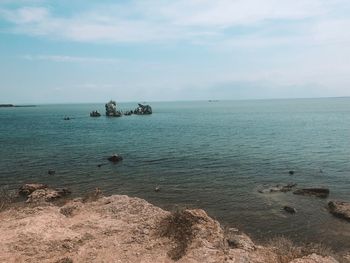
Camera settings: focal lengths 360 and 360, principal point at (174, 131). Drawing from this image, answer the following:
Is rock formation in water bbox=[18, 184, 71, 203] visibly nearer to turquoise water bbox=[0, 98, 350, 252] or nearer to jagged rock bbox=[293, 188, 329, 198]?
turquoise water bbox=[0, 98, 350, 252]

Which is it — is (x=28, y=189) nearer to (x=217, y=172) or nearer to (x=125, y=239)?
(x=125, y=239)

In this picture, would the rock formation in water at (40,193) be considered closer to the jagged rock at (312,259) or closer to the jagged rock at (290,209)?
the jagged rock at (290,209)

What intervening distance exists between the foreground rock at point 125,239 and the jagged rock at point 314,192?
19.2 metres

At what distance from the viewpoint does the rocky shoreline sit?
20.5 meters

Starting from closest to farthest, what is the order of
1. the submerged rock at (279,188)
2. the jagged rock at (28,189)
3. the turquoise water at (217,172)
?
the turquoise water at (217,172) → the jagged rock at (28,189) → the submerged rock at (279,188)

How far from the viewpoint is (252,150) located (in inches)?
2827

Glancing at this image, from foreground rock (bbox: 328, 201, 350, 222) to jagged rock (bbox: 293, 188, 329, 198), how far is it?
12.3 ft

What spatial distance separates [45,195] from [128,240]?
2048 cm

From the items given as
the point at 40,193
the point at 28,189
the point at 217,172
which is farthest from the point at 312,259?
the point at 28,189

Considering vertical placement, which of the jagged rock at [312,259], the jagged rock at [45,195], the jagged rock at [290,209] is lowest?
the jagged rock at [290,209]

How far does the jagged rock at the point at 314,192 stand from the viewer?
4166 cm

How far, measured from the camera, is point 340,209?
117 feet

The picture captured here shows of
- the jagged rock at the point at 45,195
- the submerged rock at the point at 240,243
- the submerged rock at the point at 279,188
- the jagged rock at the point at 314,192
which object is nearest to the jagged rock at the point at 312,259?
the submerged rock at the point at 240,243

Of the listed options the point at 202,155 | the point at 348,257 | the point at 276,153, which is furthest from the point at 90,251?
the point at 276,153
